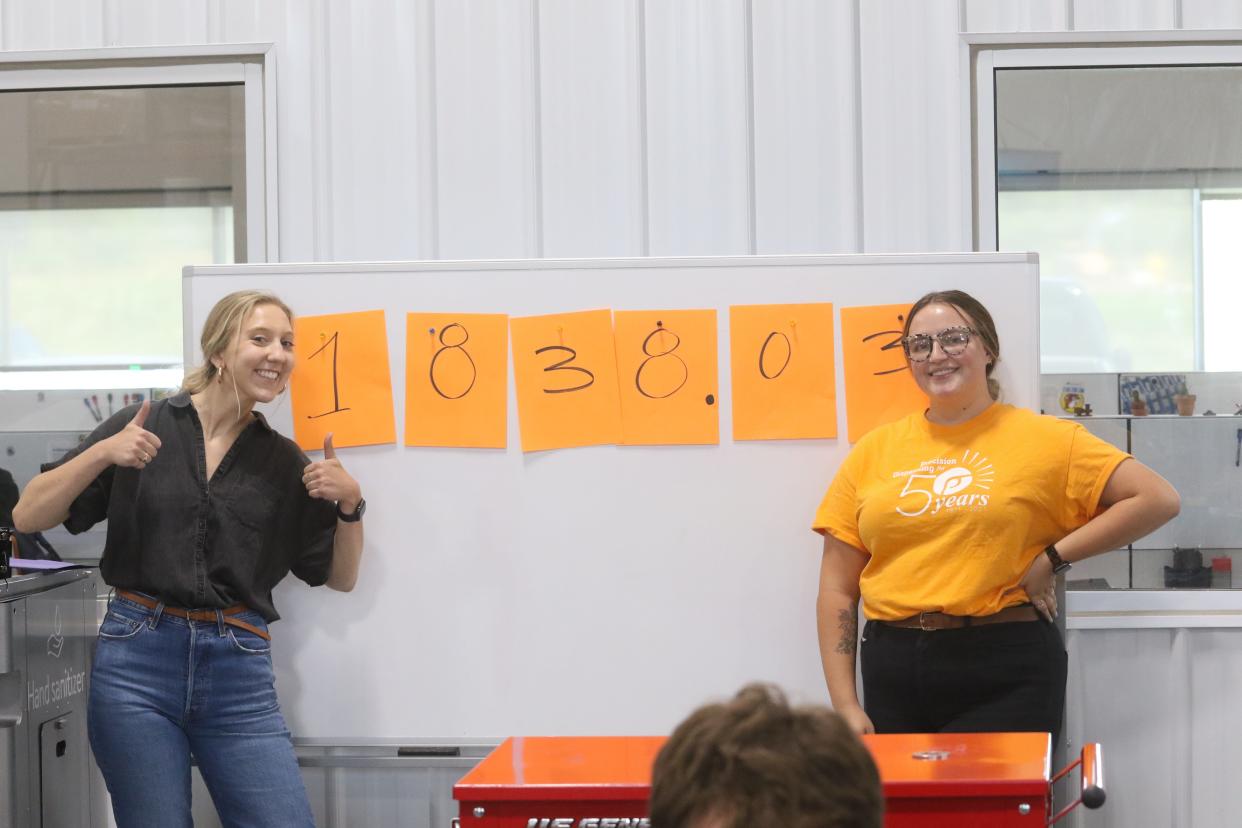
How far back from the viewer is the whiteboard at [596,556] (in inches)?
97.1

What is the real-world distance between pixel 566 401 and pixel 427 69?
3.29 ft

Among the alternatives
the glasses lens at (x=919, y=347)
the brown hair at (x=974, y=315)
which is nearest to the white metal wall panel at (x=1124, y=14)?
the brown hair at (x=974, y=315)

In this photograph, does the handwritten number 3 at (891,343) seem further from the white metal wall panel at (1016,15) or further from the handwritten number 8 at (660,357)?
the white metal wall panel at (1016,15)

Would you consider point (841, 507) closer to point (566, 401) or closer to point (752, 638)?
point (752, 638)

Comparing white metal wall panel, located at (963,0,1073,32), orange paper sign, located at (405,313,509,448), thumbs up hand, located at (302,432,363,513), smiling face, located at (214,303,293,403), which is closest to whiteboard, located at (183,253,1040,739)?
orange paper sign, located at (405,313,509,448)

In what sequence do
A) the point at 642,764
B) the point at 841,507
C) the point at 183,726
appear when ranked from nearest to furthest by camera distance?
A: 1. the point at 642,764
2. the point at 183,726
3. the point at 841,507

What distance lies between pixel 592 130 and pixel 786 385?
87 centimetres

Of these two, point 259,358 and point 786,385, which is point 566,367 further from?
point 259,358

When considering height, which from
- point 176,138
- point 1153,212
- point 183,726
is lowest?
point 183,726

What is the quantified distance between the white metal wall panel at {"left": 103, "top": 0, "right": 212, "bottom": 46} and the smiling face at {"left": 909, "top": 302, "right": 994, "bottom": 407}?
189cm

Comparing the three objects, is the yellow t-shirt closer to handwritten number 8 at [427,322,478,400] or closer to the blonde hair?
handwritten number 8 at [427,322,478,400]

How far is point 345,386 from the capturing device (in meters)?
2.51

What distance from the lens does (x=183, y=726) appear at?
86.1 inches

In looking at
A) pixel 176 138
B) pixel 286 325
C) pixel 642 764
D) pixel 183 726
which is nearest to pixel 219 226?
pixel 176 138
